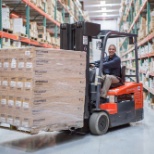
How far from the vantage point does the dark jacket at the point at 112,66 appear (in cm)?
548

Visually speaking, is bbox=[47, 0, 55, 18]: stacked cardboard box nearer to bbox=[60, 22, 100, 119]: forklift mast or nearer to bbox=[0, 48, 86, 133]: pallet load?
bbox=[60, 22, 100, 119]: forklift mast

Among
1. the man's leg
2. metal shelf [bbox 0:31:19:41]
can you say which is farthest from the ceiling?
the man's leg

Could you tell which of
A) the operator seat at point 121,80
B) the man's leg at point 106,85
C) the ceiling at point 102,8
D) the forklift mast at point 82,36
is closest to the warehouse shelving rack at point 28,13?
the forklift mast at point 82,36

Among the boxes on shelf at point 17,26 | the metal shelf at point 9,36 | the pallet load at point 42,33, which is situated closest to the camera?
the metal shelf at point 9,36

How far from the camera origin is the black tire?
496cm

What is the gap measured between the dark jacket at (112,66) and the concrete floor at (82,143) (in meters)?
1.15

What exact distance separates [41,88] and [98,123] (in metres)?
1.55

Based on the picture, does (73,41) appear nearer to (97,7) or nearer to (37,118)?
(37,118)

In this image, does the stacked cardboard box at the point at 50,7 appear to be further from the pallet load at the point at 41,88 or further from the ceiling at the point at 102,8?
the ceiling at the point at 102,8

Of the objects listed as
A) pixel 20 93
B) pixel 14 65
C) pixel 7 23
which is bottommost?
pixel 20 93

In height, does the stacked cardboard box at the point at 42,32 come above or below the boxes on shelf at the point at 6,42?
above

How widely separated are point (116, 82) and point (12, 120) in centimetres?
234

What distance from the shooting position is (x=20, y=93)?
4.05 meters

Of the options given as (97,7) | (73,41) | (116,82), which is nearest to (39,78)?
(73,41)
